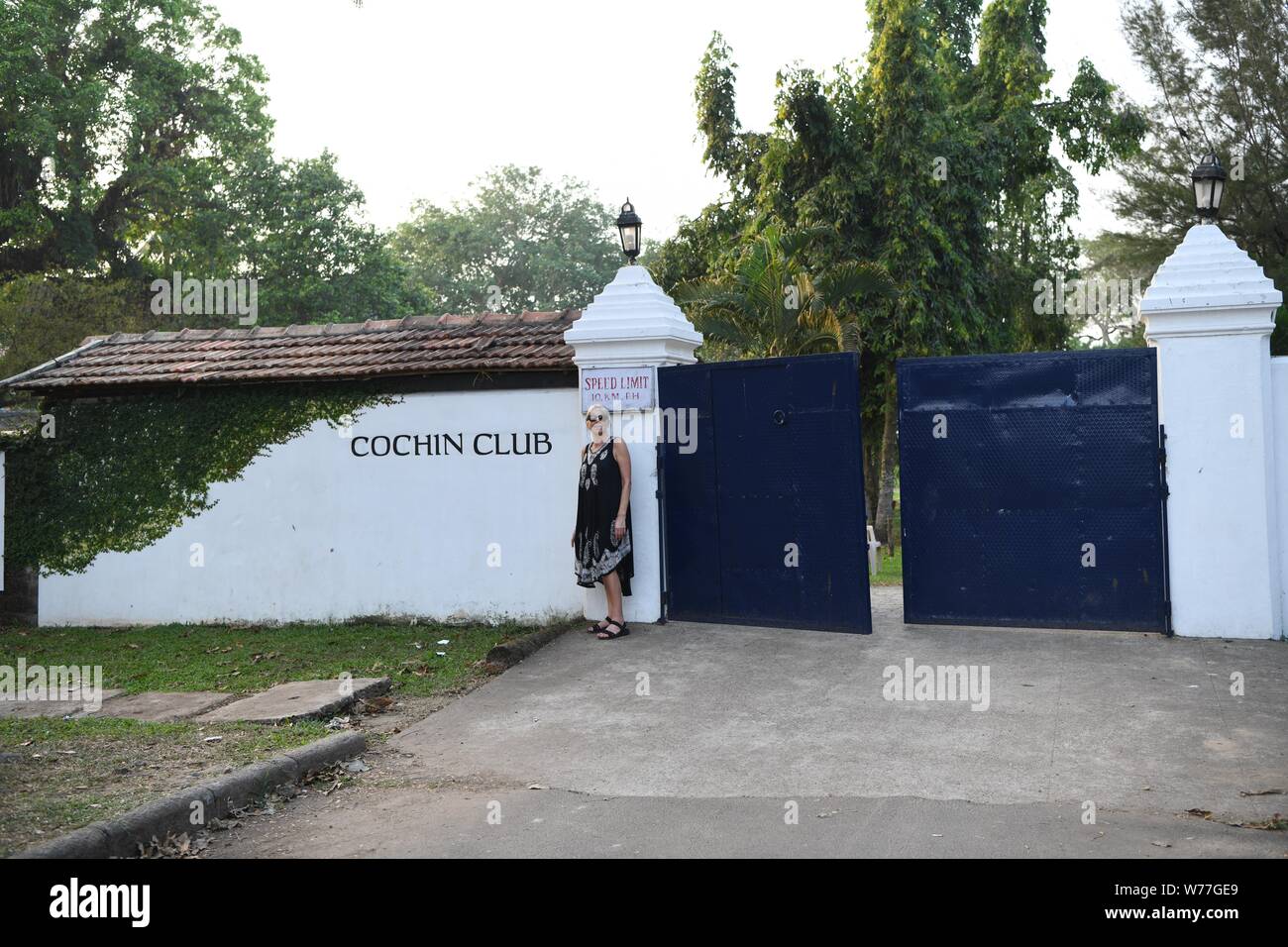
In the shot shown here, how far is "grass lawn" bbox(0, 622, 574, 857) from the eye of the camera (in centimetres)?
562

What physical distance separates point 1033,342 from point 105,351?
66.2 ft

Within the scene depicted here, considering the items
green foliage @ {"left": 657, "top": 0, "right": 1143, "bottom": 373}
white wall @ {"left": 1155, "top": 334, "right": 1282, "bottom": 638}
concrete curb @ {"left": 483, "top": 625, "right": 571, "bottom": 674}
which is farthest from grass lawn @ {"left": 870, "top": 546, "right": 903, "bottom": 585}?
concrete curb @ {"left": 483, "top": 625, "right": 571, "bottom": 674}

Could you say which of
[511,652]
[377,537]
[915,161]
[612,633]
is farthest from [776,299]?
[511,652]

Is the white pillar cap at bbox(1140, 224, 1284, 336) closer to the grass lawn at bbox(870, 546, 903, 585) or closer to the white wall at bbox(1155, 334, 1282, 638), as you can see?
the white wall at bbox(1155, 334, 1282, 638)

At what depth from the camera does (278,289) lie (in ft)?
105

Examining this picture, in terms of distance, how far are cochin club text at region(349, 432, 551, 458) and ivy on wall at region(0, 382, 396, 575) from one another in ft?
2.01

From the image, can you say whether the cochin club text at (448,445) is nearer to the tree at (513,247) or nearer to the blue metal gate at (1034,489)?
the blue metal gate at (1034,489)

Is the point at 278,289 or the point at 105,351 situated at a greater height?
the point at 278,289

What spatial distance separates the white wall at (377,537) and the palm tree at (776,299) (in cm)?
815

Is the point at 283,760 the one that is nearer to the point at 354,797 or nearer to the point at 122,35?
the point at 354,797

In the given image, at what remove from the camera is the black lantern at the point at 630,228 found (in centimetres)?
984

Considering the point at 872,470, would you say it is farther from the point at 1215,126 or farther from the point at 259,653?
the point at 259,653
